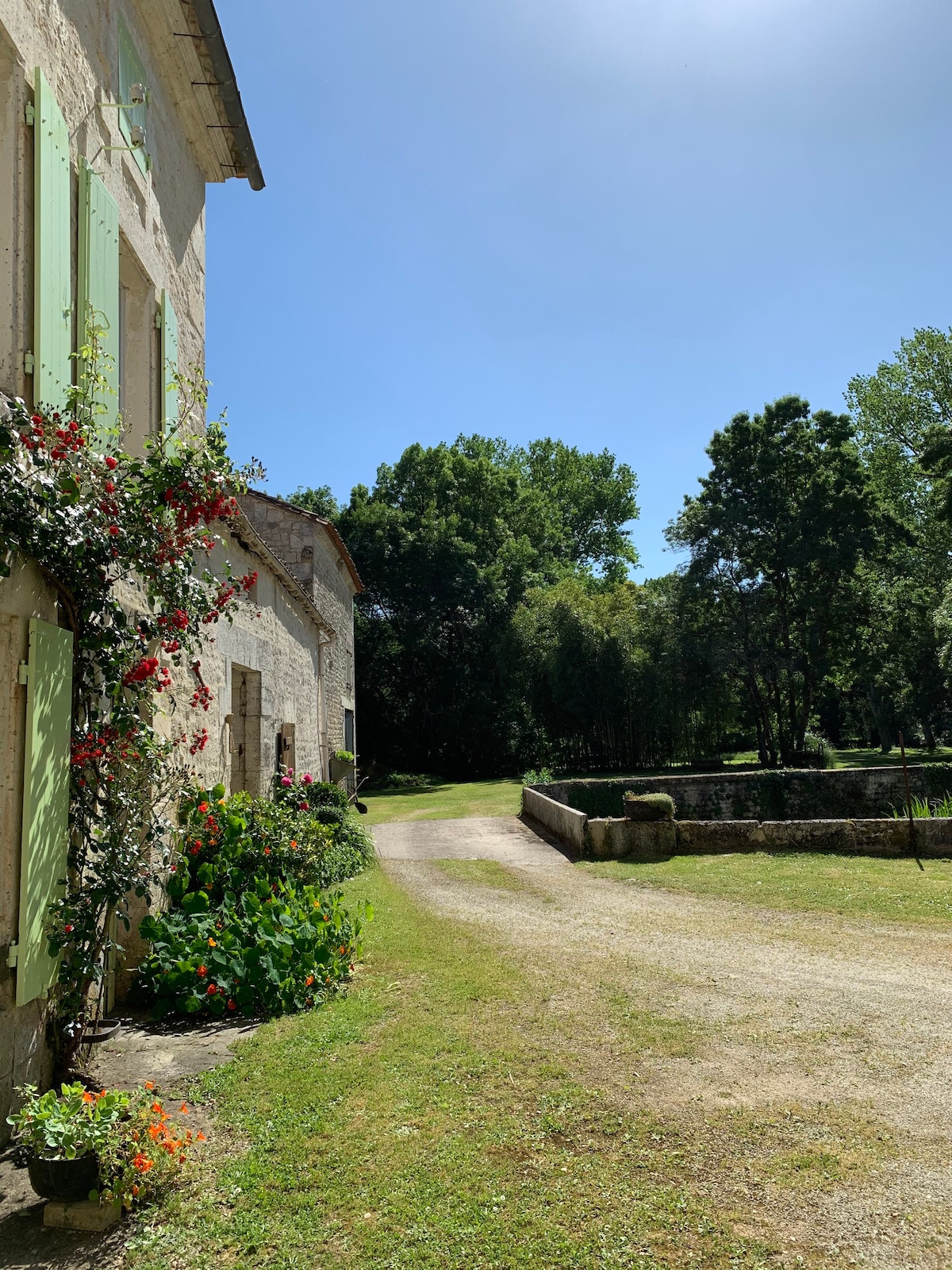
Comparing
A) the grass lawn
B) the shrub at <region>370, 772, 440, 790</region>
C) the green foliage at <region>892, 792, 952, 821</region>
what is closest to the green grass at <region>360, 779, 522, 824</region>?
the shrub at <region>370, 772, 440, 790</region>

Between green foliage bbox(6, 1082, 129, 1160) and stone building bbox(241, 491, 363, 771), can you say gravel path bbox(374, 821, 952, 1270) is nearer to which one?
green foliage bbox(6, 1082, 129, 1160)

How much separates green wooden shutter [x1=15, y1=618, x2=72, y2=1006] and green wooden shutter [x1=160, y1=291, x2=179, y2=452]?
8.22ft

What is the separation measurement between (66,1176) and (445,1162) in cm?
136

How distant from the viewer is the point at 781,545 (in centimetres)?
2534

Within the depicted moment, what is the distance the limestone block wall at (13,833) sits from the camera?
3340mm

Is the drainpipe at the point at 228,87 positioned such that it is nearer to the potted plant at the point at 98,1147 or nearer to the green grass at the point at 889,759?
the potted plant at the point at 98,1147

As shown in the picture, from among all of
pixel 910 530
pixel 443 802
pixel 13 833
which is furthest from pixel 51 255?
pixel 910 530

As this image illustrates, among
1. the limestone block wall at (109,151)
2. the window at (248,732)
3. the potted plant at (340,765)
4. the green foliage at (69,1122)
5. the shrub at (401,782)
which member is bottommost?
the shrub at (401,782)

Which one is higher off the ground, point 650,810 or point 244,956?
point 650,810

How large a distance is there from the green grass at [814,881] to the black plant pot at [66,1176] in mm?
6610

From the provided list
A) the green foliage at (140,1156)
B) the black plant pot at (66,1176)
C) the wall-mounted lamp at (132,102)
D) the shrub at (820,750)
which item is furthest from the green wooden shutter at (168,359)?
the shrub at (820,750)

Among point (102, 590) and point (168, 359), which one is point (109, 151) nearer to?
point (168, 359)

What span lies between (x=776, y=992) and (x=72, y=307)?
587 cm

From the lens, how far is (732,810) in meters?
13.8
